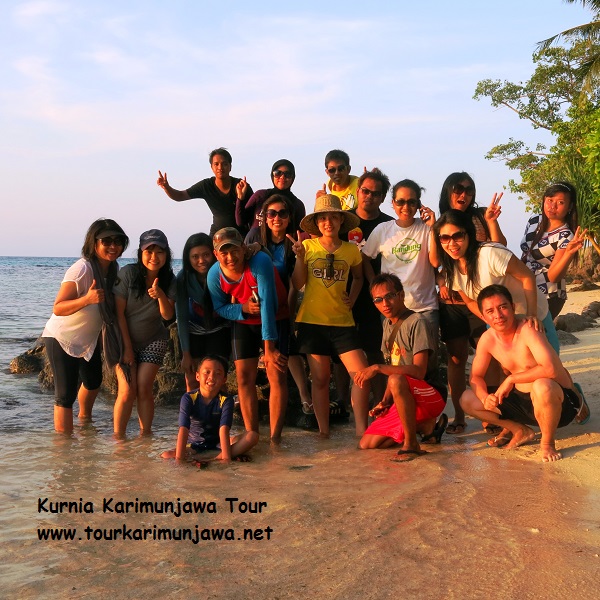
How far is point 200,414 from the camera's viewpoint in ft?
17.6

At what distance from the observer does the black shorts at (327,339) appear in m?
5.82

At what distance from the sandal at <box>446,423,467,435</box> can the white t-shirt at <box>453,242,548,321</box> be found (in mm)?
1215

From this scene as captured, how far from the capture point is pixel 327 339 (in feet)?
19.2

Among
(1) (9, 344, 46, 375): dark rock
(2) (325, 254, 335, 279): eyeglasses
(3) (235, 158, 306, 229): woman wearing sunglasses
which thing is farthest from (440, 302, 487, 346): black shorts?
(1) (9, 344, 46, 375): dark rock

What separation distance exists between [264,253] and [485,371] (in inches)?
79.5

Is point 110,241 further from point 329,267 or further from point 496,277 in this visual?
point 496,277

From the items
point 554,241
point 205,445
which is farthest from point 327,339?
point 554,241

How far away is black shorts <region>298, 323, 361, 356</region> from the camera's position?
5.82 m

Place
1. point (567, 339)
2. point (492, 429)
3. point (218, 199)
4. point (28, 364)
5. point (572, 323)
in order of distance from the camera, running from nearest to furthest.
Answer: point (492, 429)
point (218, 199)
point (28, 364)
point (567, 339)
point (572, 323)

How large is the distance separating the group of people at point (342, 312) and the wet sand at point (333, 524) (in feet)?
1.33

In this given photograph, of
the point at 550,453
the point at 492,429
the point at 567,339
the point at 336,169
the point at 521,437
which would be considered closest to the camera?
the point at 550,453

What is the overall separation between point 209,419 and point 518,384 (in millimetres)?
2402

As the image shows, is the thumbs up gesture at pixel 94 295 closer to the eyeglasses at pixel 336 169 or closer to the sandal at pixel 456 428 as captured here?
the eyeglasses at pixel 336 169

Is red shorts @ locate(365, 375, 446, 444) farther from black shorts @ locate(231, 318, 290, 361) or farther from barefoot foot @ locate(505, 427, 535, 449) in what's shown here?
black shorts @ locate(231, 318, 290, 361)
